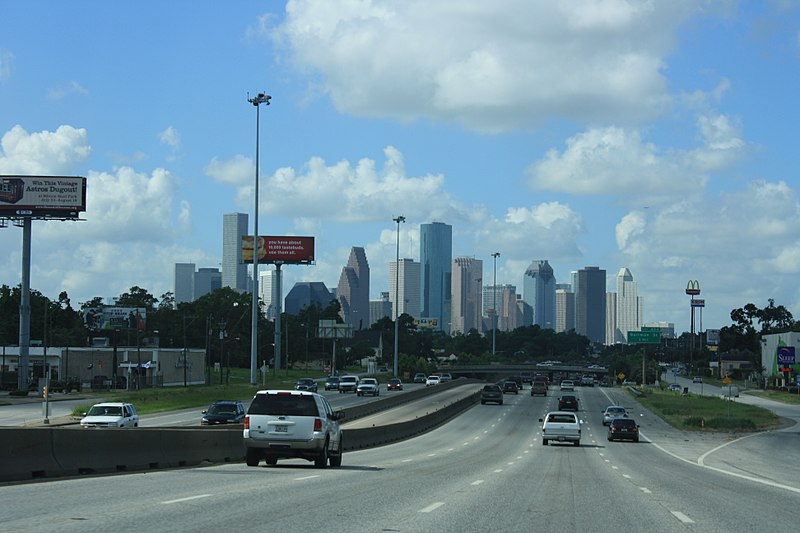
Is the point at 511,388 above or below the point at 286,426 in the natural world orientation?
below

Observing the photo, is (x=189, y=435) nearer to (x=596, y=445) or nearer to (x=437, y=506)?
(x=437, y=506)

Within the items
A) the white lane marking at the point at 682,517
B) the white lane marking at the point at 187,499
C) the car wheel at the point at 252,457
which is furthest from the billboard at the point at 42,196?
the white lane marking at the point at 682,517

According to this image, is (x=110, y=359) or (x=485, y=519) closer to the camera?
(x=485, y=519)

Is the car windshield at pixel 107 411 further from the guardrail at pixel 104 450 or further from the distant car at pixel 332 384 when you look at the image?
the distant car at pixel 332 384

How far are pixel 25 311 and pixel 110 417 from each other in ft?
180

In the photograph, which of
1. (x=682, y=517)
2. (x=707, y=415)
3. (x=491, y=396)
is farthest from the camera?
(x=491, y=396)

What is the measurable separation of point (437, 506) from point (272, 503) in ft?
8.27

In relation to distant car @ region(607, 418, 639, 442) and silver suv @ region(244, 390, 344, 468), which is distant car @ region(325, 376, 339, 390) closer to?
distant car @ region(607, 418, 639, 442)

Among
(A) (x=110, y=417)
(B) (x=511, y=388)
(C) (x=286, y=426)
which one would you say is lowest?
(B) (x=511, y=388)

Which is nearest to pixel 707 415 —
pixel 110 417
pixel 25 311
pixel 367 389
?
pixel 367 389

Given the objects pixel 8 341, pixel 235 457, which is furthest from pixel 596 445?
pixel 8 341

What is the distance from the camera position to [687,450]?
48.7 metres

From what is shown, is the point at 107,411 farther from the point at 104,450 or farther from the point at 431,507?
the point at 431,507

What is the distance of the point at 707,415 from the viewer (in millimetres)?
82688
